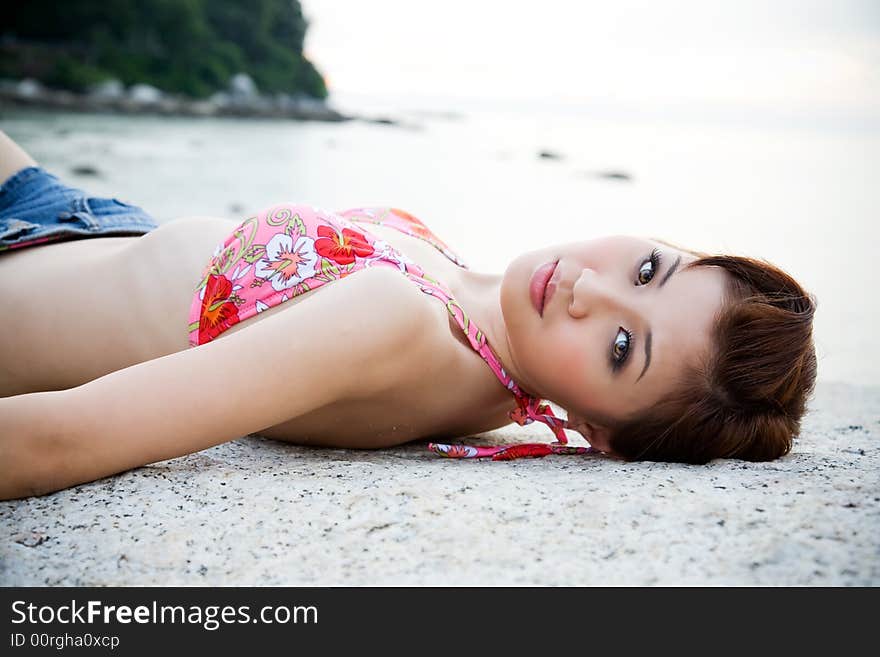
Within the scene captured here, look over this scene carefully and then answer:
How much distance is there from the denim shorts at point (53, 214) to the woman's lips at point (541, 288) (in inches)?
56.8

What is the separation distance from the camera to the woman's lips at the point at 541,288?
2135 millimetres

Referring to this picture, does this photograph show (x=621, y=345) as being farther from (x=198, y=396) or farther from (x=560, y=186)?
(x=560, y=186)

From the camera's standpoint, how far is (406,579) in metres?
1.40

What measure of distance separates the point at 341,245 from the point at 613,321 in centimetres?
79

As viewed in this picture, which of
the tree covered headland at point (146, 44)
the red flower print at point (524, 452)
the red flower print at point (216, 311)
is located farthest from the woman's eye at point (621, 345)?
the tree covered headland at point (146, 44)

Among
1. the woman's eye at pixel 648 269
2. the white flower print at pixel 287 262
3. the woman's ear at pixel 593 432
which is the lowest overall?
the woman's ear at pixel 593 432

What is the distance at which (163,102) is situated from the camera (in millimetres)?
35562

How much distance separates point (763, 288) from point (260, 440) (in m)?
1.54

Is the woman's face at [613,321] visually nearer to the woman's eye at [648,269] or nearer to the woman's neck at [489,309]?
the woman's eye at [648,269]

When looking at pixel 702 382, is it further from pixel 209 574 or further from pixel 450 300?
pixel 209 574

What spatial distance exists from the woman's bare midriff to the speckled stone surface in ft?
0.84

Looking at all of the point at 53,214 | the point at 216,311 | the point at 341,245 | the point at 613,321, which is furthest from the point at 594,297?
the point at 53,214
